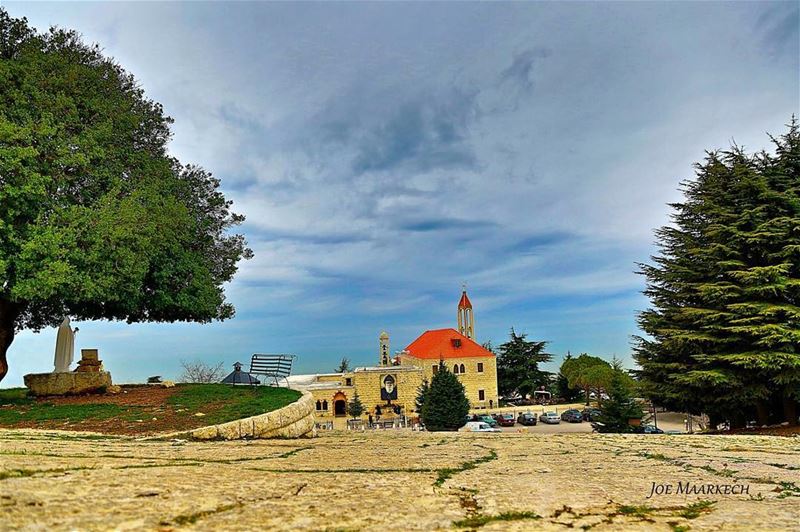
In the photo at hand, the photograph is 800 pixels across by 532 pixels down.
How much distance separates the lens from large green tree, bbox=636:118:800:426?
15.0 meters

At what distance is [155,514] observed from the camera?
2209 mm

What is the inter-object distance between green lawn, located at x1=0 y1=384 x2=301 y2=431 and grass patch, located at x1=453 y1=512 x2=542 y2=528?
7.66 m

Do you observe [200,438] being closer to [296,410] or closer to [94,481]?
[296,410]

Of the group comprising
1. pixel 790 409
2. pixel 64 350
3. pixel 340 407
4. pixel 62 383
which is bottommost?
pixel 340 407

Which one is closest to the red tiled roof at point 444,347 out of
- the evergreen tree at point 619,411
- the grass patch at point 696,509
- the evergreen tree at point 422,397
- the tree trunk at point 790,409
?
the evergreen tree at point 422,397

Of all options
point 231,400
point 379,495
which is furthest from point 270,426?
Answer: point 379,495

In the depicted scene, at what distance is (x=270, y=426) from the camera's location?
9.23m

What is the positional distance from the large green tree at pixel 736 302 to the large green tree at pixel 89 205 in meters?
16.5

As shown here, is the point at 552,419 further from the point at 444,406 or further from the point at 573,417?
the point at 444,406

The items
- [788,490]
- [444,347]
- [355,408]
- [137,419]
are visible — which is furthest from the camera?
[444,347]

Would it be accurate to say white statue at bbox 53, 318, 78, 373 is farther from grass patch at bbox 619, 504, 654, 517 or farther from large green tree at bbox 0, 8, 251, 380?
grass patch at bbox 619, 504, 654, 517

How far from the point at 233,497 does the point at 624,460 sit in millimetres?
4405

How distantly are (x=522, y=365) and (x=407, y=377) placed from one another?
50.8 feet

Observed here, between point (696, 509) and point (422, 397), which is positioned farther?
point (422, 397)
